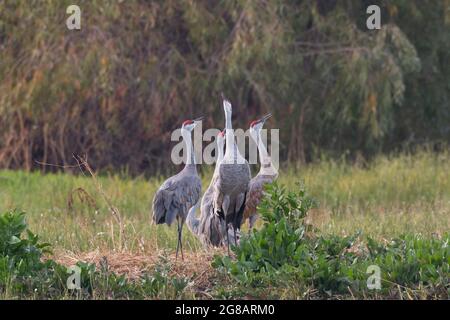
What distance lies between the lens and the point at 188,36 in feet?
47.5

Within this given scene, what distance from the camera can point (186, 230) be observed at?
954 centimetres

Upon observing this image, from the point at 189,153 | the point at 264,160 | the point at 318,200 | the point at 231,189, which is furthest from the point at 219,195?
the point at 318,200

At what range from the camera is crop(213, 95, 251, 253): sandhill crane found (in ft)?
25.5

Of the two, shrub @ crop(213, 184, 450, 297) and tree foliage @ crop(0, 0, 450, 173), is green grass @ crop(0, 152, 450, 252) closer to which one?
tree foliage @ crop(0, 0, 450, 173)

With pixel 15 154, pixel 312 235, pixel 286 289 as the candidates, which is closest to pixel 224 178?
pixel 312 235

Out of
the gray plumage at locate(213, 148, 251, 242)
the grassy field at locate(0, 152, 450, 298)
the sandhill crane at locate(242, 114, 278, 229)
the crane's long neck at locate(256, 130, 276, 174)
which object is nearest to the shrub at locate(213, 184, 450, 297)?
the grassy field at locate(0, 152, 450, 298)

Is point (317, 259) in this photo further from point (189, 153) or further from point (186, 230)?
point (186, 230)

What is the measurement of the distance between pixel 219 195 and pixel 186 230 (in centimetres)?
168

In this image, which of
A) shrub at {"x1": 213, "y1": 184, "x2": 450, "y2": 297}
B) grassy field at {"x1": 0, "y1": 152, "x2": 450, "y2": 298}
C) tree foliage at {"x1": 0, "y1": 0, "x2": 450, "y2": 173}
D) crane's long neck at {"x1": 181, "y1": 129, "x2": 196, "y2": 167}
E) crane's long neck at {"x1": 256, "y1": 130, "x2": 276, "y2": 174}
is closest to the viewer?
shrub at {"x1": 213, "y1": 184, "x2": 450, "y2": 297}

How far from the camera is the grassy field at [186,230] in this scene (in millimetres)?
8172

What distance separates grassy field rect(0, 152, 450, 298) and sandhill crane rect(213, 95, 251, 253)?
1.22ft

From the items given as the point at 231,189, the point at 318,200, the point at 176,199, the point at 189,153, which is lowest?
the point at 318,200
